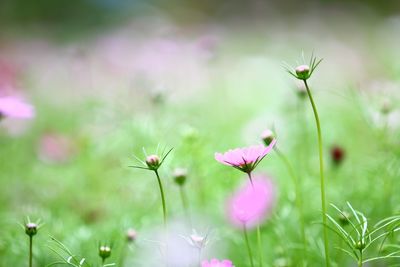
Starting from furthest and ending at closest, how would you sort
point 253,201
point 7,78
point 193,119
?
1. point 7,78
2. point 193,119
3. point 253,201

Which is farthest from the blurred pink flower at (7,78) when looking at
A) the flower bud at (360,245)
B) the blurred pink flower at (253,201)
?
the flower bud at (360,245)

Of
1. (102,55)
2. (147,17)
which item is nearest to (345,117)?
(102,55)

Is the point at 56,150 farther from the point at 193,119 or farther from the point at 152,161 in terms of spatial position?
the point at 152,161

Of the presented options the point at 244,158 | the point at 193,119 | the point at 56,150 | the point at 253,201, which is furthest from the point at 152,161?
the point at 56,150

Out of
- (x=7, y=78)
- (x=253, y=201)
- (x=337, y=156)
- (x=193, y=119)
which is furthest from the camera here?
(x=7, y=78)

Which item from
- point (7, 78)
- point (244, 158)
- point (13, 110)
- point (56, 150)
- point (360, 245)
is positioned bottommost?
point (360, 245)

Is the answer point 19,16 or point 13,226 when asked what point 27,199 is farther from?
point 19,16

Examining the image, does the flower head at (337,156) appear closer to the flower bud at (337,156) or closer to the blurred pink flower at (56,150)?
the flower bud at (337,156)

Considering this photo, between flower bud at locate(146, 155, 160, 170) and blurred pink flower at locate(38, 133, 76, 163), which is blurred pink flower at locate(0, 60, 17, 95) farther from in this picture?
flower bud at locate(146, 155, 160, 170)
